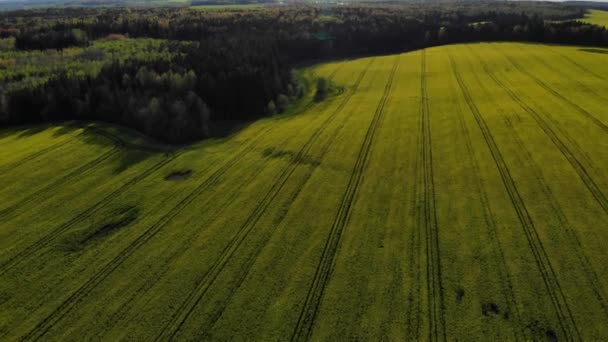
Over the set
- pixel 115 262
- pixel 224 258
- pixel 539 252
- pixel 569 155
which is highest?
pixel 569 155

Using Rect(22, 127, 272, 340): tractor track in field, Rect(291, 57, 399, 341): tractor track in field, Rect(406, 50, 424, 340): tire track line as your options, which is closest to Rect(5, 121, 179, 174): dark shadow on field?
Rect(22, 127, 272, 340): tractor track in field

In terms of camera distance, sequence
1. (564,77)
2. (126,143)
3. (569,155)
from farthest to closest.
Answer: (564,77) → (126,143) → (569,155)

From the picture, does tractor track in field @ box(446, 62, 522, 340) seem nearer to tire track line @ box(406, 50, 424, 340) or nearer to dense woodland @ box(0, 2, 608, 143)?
tire track line @ box(406, 50, 424, 340)

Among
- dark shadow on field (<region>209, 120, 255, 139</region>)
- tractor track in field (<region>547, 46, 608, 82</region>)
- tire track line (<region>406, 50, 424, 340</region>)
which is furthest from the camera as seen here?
tractor track in field (<region>547, 46, 608, 82</region>)

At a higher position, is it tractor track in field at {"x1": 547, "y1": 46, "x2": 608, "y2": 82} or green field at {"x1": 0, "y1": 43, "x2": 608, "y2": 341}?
tractor track in field at {"x1": 547, "y1": 46, "x2": 608, "y2": 82}

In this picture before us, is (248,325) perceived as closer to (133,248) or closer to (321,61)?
(133,248)

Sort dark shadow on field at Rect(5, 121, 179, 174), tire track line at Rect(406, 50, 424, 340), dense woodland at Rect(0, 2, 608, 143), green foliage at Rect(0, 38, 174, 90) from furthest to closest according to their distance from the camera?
green foliage at Rect(0, 38, 174, 90) → dense woodland at Rect(0, 2, 608, 143) → dark shadow on field at Rect(5, 121, 179, 174) → tire track line at Rect(406, 50, 424, 340)

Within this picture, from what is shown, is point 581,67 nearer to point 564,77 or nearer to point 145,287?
point 564,77

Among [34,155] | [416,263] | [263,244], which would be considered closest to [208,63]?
[34,155]
